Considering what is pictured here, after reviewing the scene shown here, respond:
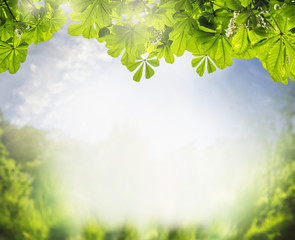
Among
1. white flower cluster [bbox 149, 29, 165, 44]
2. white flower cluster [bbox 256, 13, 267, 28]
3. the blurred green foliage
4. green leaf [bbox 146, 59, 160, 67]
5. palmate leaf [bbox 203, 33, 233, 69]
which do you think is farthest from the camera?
the blurred green foliage

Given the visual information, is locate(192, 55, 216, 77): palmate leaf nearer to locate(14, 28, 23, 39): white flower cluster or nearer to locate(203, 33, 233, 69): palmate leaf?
locate(203, 33, 233, 69): palmate leaf

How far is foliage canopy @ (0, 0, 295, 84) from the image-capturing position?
0.83 m

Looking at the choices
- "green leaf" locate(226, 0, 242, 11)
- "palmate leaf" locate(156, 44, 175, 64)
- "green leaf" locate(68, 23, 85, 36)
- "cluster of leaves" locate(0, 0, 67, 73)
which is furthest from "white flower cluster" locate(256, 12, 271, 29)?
"cluster of leaves" locate(0, 0, 67, 73)

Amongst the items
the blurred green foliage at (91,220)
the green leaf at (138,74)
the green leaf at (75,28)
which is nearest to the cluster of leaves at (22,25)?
the green leaf at (75,28)

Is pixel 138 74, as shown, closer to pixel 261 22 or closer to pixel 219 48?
pixel 219 48

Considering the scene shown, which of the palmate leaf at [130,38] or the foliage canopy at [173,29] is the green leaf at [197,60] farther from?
the palmate leaf at [130,38]

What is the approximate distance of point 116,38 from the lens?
3.33ft

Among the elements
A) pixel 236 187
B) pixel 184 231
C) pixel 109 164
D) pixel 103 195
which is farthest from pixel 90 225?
pixel 236 187

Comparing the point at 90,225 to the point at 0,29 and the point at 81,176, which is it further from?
the point at 0,29

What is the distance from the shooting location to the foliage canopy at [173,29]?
2.72 ft

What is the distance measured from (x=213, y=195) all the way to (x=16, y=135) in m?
13.1

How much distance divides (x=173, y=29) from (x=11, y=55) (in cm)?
103

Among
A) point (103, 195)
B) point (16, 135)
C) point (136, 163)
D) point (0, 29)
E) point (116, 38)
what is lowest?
point (116, 38)

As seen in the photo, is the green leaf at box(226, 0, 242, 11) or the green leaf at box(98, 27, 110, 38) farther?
the green leaf at box(98, 27, 110, 38)
